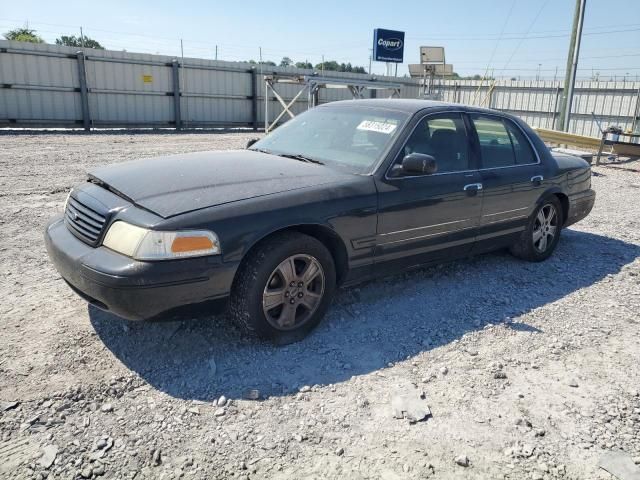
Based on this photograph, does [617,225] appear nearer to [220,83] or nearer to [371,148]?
[371,148]

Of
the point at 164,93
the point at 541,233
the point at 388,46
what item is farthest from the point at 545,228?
the point at 388,46

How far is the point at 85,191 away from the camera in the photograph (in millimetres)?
3596

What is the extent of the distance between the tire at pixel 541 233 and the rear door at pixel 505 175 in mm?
171

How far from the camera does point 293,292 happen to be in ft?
11.5

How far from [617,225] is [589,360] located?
462cm

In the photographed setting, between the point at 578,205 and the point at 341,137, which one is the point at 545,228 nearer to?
the point at 578,205

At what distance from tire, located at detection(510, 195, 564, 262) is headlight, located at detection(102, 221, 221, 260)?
3.51 m

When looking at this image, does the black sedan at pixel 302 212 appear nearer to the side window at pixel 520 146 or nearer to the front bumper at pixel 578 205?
the side window at pixel 520 146

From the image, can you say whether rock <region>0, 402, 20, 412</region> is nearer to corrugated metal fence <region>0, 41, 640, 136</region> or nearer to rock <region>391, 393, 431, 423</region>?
rock <region>391, 393, 431, 423</region>

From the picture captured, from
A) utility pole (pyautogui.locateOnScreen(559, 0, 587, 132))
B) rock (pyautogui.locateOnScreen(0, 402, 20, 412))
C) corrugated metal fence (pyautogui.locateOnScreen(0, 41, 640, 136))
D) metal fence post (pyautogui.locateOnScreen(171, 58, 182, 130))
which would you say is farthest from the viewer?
metal fence post (pyautogui.locateOnScreen(171, 58, 182, 130))

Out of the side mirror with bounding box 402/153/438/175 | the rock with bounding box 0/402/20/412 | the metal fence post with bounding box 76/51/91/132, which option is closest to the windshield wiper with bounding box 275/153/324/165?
the side mirror with bounding box 402/153/438/175

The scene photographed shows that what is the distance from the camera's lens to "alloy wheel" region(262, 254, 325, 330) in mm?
3396

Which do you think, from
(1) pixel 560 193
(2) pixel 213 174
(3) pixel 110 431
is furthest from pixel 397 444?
(1) pixel 560 193

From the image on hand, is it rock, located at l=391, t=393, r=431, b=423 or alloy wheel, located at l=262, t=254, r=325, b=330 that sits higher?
alloy wheel, located at l=262, t=254, r=325, b=330
